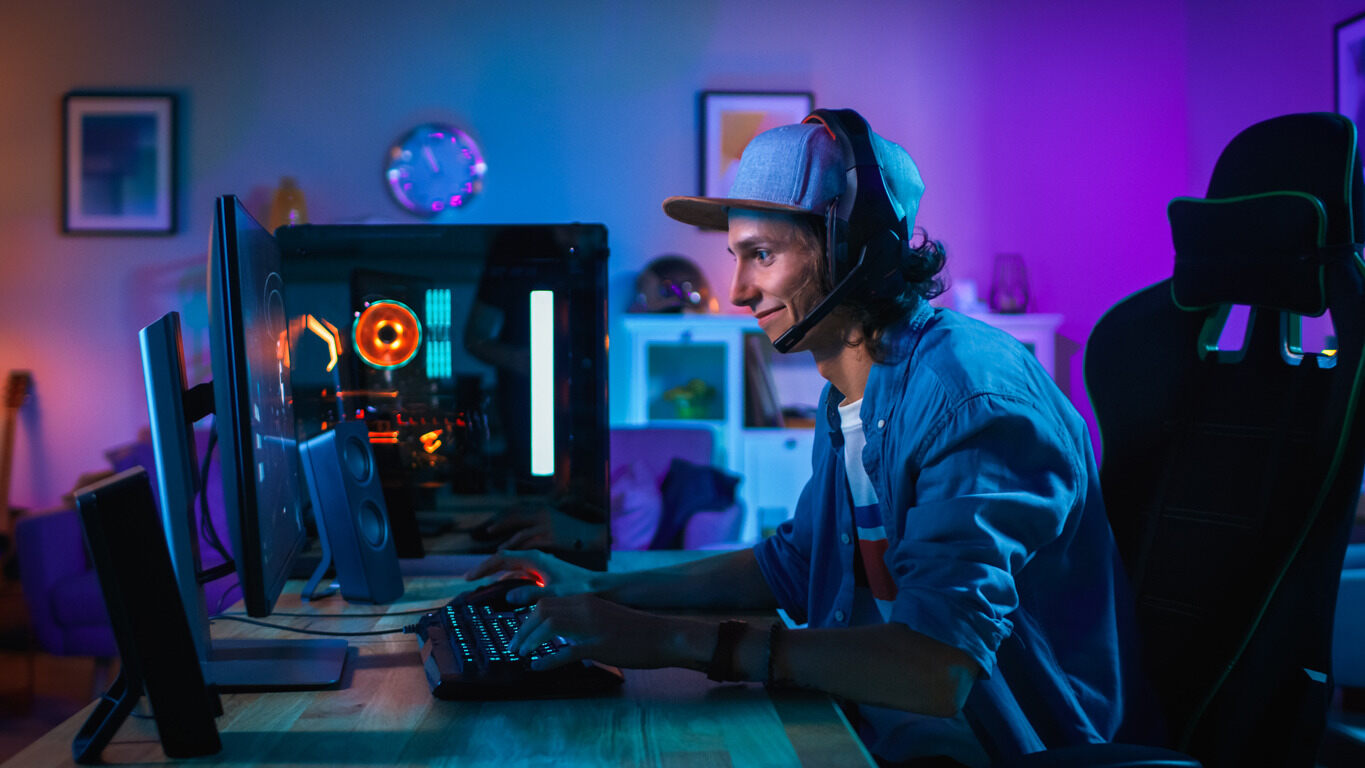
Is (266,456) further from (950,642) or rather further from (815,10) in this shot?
(815,10)

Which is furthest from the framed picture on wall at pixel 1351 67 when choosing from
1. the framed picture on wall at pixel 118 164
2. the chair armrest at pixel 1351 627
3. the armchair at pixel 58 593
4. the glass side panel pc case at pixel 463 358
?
the framed picture on wall at pixel 118 164

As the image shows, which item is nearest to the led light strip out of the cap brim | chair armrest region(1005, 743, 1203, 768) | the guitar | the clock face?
the cap brim

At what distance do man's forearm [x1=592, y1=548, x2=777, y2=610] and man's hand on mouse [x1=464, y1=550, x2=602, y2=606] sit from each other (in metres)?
0.02

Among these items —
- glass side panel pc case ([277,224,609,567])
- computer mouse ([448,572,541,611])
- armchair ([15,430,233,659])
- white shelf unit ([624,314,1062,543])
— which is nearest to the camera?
computer mouse ([448,572,541,611])

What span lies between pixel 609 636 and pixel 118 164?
4.04 meters

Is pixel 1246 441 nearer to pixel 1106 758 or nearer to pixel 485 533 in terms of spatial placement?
pixel 1106 758

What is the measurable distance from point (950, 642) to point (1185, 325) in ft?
1.94

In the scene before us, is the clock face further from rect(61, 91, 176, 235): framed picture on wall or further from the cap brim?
the cap brim

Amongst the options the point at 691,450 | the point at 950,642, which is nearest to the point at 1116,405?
the point at 950,642

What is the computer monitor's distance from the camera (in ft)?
2.66

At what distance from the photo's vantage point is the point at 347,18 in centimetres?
405

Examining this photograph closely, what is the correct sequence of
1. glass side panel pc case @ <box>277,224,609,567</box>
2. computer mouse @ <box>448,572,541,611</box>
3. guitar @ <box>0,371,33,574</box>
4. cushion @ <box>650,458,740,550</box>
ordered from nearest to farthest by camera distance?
computer mouse @ <box>448,572,541,611</box> < glass side panel pc case @ <box>277,224,609,567</box> < cushion @ <box>650,458,740,550</box> < guitar @ <box>0,371,33,574</box>

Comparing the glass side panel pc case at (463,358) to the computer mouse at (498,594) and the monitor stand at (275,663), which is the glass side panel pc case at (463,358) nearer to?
the computer mouse at (498,594)

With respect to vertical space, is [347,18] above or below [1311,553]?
above
